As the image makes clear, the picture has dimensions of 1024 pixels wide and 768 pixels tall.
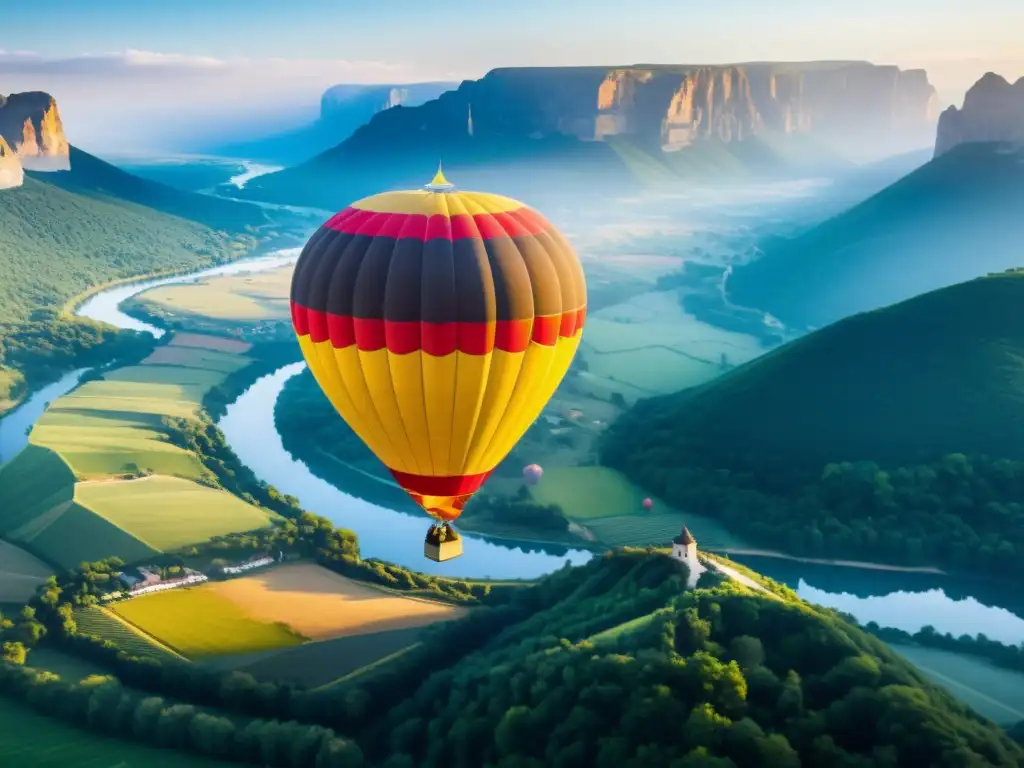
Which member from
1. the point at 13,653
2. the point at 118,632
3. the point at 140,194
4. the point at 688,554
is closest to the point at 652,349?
the point at 688,554

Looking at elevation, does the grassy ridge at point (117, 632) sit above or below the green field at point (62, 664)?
above

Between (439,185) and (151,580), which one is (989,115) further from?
(439,185)

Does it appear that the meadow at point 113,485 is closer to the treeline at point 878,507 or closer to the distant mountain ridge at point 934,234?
the treeline at point 878,507

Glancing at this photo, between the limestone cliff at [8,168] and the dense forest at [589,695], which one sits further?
the limestone cliff at [8,168]

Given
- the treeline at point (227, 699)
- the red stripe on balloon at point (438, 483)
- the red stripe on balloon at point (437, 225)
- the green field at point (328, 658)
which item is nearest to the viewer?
the red stripe on balloon at point (437, 225)

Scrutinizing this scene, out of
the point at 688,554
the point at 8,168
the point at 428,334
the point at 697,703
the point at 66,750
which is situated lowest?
the point at 66,750

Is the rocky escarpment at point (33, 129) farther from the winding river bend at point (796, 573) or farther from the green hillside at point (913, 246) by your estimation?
the winding river bend at point (796, 573)

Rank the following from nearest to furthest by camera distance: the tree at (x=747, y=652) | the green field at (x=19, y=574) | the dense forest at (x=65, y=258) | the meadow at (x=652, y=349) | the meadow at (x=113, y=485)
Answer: the tree at (x=747, y=652), the green field at (x=19, y=574), the meadow at (x=113, y=485), the meadow at (x=652, y=349), the dense forest at (x=65, y=258)

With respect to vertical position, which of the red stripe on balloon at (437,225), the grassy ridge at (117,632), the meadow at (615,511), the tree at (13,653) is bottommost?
the tree at (13,653)

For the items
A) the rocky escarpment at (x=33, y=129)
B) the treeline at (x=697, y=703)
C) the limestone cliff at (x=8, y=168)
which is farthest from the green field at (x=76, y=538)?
the rocky escarpment at (x=33, y=129)
